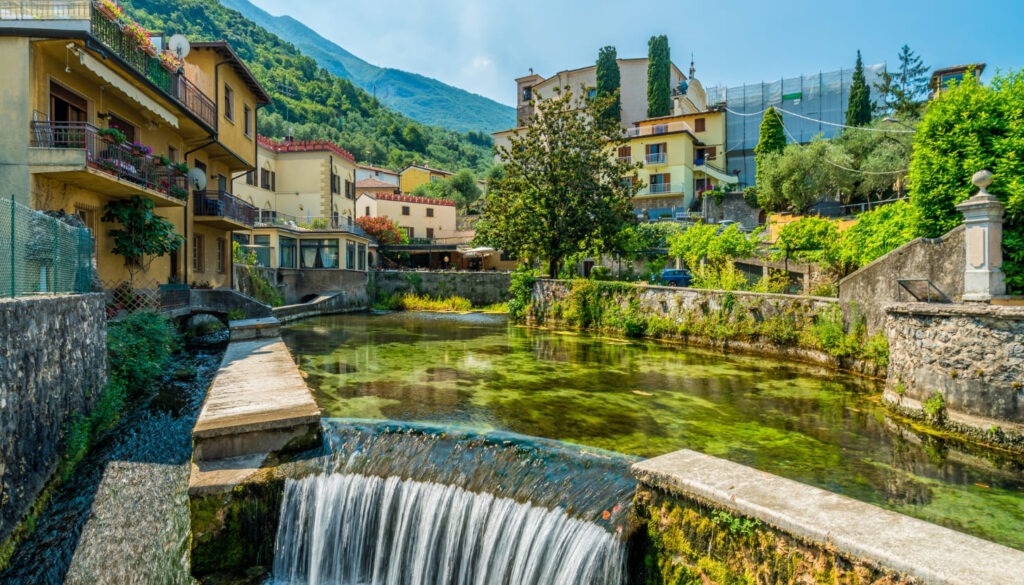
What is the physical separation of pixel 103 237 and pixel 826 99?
59.3 meters

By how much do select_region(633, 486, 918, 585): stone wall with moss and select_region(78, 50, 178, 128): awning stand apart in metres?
14.8

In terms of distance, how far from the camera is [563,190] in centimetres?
2650

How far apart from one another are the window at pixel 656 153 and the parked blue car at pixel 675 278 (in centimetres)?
2351

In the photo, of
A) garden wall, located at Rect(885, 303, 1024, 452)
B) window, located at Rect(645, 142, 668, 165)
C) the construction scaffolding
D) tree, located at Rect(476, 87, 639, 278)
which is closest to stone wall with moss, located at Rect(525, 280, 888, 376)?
tree, located at Rect(476, 87, 639, 278)

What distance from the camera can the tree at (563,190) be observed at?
26.4 m

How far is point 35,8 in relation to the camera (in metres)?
12.5

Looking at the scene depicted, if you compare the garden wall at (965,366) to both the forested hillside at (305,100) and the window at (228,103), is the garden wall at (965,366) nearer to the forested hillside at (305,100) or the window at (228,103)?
the window at (228,103)

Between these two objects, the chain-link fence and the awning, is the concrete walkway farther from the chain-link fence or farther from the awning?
the awning

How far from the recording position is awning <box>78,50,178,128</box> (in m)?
12.6

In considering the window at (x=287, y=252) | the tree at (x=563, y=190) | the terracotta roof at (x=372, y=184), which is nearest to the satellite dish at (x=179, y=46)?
the tree at (x=563, y=190)

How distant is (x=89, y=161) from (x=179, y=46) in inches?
313

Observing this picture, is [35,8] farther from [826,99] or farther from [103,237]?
[826,99]

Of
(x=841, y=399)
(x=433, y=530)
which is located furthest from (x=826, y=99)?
(x=433, y=530)

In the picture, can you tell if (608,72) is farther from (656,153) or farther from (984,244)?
(984,244)
